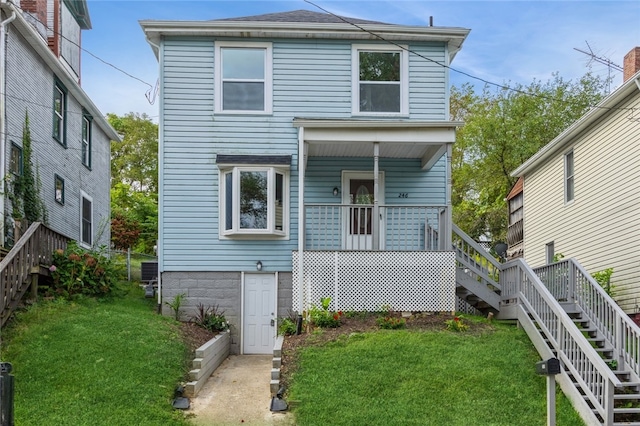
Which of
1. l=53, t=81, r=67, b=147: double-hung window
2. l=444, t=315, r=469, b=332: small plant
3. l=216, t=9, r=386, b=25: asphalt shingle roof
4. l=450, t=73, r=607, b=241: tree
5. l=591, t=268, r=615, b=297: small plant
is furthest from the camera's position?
l=450, t=73, r=607, b=241: tree

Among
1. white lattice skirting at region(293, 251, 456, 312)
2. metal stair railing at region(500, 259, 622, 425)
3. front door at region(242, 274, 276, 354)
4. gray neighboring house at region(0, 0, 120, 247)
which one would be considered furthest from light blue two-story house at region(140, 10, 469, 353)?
gray neighboring house at region(0, 0, 120, 247)

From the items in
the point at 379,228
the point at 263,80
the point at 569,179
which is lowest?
the point at 379,228

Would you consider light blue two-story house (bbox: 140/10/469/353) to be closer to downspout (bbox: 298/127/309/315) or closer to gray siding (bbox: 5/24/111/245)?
downspout (bbox: 298/127/309/315)

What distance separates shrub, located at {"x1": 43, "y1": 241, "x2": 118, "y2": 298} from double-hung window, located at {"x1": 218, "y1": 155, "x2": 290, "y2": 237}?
2.57 m

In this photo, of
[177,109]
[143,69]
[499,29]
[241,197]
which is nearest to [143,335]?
[241,197]

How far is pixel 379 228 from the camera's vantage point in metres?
14.6

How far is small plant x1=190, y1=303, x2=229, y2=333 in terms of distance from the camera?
14.1 meters

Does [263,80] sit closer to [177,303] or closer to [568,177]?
[177,303]

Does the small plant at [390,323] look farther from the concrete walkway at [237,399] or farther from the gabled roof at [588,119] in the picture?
the gabled roof at [588,119]

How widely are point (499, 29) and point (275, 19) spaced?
5.20 m

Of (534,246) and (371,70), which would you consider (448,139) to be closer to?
(371,70)

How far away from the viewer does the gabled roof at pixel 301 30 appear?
47.4 ft

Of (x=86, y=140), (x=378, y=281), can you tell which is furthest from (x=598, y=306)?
(x=86, y=140)

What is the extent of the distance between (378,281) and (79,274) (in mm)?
6060
